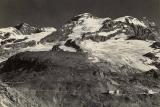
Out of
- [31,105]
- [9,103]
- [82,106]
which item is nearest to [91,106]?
[82,106]

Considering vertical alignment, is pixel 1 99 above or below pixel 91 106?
above

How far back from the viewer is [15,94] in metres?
113

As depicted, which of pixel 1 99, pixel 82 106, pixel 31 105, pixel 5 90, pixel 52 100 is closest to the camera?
pixel 1 99

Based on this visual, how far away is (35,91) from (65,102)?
16.0 metres

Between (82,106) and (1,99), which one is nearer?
(1,99)

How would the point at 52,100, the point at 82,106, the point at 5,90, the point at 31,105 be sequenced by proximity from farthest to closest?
the point at 82,106
the point at 52,100
the point at 31,105
the point at 5,90

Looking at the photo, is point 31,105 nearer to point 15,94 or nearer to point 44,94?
point 15,94

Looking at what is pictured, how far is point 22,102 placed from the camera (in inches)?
4402

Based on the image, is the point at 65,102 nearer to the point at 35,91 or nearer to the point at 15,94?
the point at 35,91

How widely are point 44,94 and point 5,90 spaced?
82333 millimetres

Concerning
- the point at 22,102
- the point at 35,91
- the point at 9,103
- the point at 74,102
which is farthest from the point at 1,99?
the point at 74,102

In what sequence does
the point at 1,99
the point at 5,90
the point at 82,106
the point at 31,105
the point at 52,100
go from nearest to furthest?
the point at 1,99
the point at 5,90
the point at 31,105
the point at 52,100
the point at 82,106

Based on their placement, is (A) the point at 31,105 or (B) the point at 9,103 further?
(A) the point at 31,105

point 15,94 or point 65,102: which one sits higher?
point 15,94
